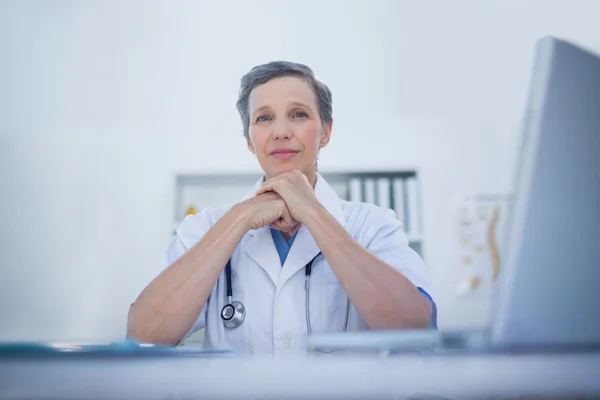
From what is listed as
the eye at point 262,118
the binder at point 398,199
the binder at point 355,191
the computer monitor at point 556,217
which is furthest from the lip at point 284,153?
the binder at point 398,199

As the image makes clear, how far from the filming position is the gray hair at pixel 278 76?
1.41 metres

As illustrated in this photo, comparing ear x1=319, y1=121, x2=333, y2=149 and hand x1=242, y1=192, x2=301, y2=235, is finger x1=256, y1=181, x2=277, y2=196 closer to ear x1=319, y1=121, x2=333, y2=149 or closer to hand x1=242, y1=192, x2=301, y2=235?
hand x1=242, y1=192, x2=301, y2=235

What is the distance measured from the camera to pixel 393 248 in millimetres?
1179

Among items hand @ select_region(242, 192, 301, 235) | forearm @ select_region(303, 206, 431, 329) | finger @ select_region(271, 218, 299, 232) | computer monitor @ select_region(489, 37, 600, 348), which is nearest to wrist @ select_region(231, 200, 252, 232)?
hand @ select_region(242, 192, 301, 235)

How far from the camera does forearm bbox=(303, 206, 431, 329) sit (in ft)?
3.20

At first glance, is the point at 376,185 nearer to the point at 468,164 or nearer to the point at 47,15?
the point at 468,164

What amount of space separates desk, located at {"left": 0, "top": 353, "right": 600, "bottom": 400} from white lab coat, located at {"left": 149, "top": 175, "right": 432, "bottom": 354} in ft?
2.47

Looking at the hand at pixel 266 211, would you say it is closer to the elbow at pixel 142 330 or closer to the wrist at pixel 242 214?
the wrist at pixel 242 214

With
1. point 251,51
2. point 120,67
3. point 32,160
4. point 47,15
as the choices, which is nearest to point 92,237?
point 32,160

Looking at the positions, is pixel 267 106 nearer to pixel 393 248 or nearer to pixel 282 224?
pixel 282 224

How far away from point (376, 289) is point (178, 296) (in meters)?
0.43

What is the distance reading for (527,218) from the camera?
410mm

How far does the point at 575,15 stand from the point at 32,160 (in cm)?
400

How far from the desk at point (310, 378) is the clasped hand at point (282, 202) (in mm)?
798
